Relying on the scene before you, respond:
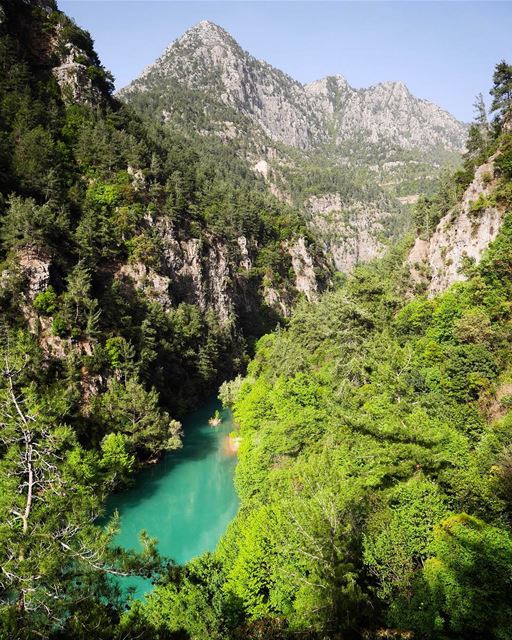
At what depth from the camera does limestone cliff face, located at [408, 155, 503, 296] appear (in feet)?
168

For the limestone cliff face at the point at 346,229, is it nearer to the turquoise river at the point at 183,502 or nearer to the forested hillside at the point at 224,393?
the forested hillside at the point at 224,393

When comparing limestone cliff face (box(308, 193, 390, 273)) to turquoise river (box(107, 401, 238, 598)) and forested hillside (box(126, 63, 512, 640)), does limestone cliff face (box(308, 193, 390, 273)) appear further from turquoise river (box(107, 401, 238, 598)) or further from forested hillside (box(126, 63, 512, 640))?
forested hillside (box(126, 63, 512, 640))

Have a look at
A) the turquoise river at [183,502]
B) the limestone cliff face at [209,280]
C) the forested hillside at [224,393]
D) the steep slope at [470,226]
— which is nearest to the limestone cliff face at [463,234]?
the steep slope at [470,226]

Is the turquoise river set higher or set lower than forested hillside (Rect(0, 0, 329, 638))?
lower

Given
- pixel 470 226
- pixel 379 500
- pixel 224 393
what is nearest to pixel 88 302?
pixel 224 393

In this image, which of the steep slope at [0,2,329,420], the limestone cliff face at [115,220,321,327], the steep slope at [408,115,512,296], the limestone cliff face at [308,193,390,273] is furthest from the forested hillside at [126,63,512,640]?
the limestone cliff face at [308,193,390,273]

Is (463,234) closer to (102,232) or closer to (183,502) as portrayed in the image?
(183,502)

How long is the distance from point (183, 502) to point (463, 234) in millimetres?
47703

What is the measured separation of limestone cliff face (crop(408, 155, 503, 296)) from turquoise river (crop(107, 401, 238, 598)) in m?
37.8

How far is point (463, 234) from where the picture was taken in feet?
182

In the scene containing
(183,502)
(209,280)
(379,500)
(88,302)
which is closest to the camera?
(379,500)

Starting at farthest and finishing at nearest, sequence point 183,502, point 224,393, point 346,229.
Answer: point 346,229, point 224,393, point 183,502

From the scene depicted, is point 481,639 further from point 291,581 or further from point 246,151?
point 246,151

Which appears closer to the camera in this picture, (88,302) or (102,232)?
(88,302)
